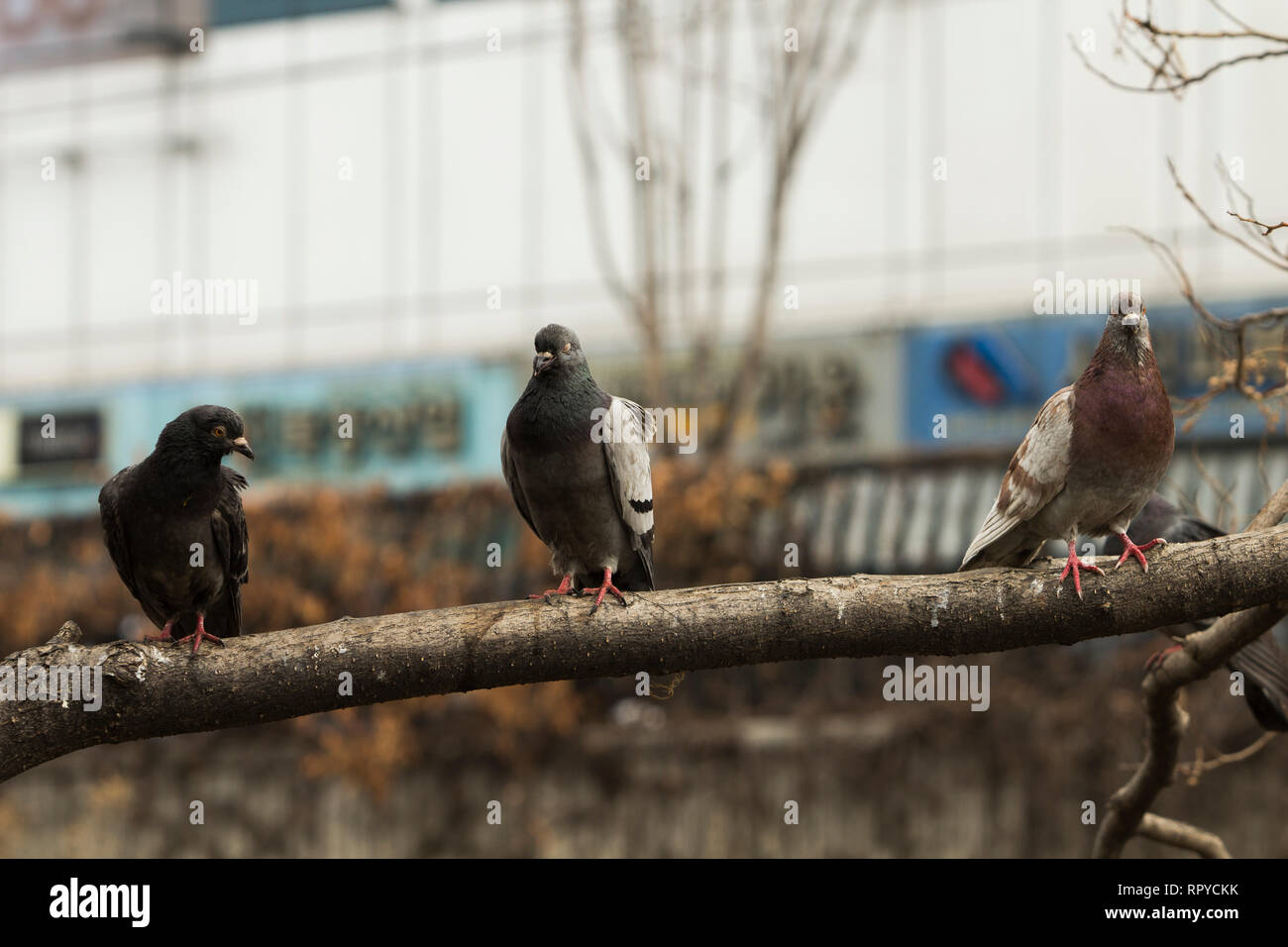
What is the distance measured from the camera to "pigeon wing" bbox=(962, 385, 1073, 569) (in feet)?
14.0

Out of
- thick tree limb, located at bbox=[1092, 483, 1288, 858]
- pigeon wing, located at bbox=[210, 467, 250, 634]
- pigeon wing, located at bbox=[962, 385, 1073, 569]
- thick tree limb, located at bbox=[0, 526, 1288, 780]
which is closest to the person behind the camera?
thick tree limb, located at bbox=[0, 526, 1288, 780]

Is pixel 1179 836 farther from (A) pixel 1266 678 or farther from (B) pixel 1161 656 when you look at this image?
(B) pixel 1161 656

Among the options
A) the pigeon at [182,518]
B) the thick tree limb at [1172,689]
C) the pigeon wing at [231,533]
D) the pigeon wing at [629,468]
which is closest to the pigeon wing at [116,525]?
the pigeon at [182,518]

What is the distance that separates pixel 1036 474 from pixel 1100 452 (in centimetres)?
22

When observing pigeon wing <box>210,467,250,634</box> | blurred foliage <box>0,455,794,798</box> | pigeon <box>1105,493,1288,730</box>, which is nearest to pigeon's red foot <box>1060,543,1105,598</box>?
pigeon <box>1105,493,1288,730</box>

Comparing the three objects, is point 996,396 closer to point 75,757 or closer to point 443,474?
point 443,474

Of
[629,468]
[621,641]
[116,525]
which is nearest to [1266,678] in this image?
[629,468]

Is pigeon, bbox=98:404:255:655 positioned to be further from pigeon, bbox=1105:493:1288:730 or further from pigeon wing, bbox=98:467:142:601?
pigeon, bbox=1105:493:1288:730

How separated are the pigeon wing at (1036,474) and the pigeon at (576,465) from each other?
50.1 inches

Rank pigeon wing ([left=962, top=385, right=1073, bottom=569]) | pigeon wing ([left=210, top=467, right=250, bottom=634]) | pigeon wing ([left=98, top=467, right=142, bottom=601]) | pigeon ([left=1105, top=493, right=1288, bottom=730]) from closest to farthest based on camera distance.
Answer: pigeon wing ([left=962, top=385, right=1073, bottom=569]), pigeon wing ([left=98, top=467, right=142, bottom=601]), pigeon wing ([left=210, top=467, right=250, bottom=634]), pigeon ([left=1105, top=493, right=1288, bottom=730])

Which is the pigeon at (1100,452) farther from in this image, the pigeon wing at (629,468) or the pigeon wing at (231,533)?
the pigeon wing at (231,533)

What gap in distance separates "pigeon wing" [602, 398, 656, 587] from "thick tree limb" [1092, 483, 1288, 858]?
1879 millimetres
